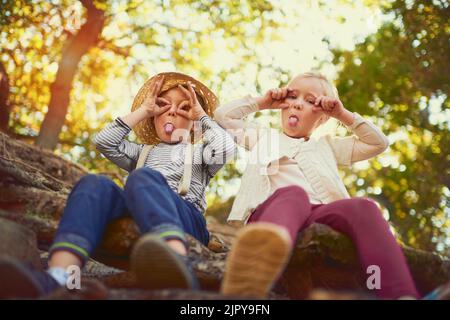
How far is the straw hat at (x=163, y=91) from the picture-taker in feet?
16.8

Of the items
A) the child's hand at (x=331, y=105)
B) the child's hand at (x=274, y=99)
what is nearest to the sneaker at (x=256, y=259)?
the child's hand at (x=331, y=105)

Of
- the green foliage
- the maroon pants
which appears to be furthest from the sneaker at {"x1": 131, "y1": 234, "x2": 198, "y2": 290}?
the green foliage

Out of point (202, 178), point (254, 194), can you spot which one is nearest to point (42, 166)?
point (202, 178)

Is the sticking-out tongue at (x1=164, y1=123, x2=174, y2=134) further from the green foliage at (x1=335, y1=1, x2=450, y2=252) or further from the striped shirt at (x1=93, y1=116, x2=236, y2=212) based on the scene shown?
the green foliage at (x1=335, y1=1, x2=450, y2=252)

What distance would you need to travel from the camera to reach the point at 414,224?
10.5 m

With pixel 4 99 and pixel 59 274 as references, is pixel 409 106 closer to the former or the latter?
pixel 4 99

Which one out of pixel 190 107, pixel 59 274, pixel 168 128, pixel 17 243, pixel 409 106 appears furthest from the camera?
pixel 409 106

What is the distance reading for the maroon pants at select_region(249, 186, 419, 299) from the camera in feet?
10.7

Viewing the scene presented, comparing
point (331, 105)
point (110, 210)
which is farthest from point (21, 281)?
point (331, 105)

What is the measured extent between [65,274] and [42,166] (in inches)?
170

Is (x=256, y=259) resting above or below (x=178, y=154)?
below

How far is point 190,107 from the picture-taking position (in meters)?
4.98

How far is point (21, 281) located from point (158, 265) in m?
0.63

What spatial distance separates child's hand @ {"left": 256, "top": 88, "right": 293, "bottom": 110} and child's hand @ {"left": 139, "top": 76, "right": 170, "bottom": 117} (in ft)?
2.54
